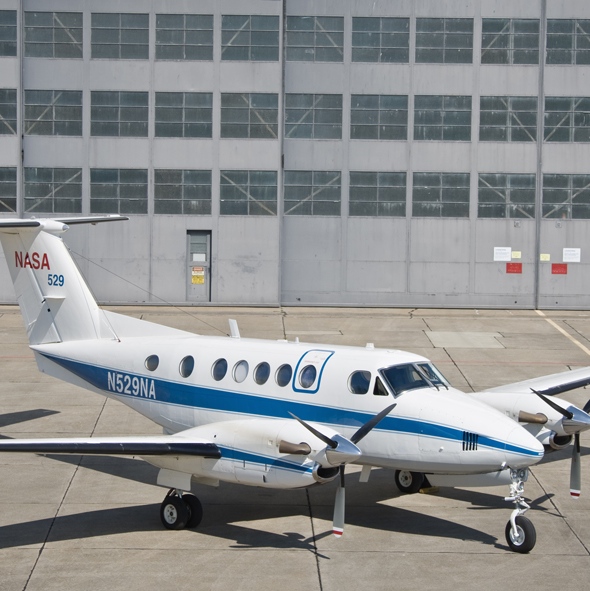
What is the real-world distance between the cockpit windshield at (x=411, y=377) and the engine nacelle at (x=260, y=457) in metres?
1.80

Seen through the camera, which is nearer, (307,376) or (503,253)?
(307,376)

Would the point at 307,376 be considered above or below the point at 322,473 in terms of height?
above

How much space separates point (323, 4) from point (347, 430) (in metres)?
30.0

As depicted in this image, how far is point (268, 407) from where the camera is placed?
1672 centimetres

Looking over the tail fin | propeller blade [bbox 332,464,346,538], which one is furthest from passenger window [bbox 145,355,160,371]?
propeller blade [bbox 332,464,346,538]

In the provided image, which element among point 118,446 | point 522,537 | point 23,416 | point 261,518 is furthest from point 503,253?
point 118,446

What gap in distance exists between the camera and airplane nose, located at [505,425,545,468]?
14.6 meters

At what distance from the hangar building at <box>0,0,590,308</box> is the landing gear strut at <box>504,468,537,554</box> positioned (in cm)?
2782

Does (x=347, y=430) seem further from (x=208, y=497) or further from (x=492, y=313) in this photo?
(x=492, y=313)

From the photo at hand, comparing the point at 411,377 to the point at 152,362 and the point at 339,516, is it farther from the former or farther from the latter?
the point at 152,362

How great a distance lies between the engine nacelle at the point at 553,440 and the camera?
17172 millimetres

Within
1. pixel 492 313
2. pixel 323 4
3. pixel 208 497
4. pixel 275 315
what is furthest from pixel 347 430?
pixel 323 4

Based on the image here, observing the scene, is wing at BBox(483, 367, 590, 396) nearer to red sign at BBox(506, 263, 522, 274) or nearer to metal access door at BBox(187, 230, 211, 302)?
red sign at BBox(506, 263, 522, 274)

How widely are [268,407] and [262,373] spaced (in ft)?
2.05
